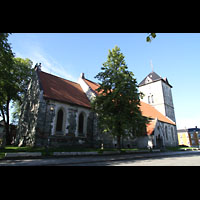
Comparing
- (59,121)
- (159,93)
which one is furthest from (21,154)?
(159,93)

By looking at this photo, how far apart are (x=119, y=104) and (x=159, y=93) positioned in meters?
31.2

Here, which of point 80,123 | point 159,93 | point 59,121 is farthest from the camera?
point 159,93

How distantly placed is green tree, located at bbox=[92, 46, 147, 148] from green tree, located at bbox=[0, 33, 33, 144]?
11.7 meters

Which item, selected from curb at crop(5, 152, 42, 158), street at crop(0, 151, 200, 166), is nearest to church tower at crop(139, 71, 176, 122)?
street at crop(0, 151, 200, 166)

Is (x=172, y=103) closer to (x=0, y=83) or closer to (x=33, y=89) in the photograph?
(x=33, y=89)

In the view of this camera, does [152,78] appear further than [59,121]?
Yes

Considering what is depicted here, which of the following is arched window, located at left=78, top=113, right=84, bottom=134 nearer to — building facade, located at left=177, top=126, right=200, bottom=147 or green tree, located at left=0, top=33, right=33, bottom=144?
green tree, located at left=0, top=33, right=33, bottom=144

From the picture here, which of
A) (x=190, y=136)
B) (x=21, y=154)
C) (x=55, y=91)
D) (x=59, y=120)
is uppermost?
(x=55, y=91)

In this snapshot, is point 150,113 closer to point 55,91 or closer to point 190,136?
point 55,91

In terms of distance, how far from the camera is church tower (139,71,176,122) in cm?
4491

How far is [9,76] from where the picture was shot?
837 inches
